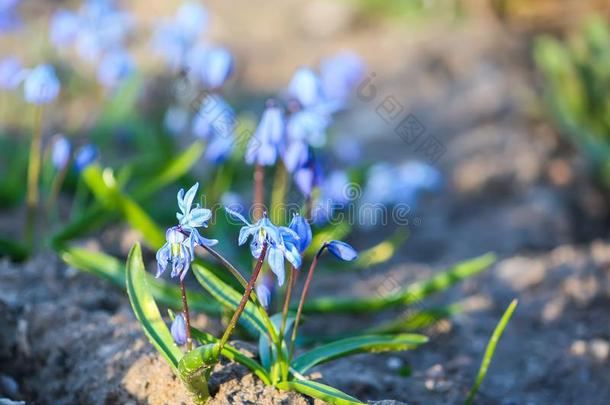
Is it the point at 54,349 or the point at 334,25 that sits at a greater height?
the point at 334,25

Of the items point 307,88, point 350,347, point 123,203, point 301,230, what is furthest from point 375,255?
point 301,230

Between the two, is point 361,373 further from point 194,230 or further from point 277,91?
point 277,91

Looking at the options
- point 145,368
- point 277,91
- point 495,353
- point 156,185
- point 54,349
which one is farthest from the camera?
point 277,91

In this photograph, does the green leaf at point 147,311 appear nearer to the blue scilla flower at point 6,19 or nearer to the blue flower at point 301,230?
the blue flower at point 301,230

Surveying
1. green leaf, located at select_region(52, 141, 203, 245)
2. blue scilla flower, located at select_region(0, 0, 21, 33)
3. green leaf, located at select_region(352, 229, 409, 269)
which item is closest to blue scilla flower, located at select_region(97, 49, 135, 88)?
blue scilla flower, located at select_region(0, 0, 21, 33)

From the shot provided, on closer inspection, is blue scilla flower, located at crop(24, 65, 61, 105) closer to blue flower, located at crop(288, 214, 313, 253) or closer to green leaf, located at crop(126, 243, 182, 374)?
green leaf, located at crop(126, 243, 182, 374)

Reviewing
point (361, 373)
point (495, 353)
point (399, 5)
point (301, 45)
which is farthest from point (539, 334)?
point (399, 5)
